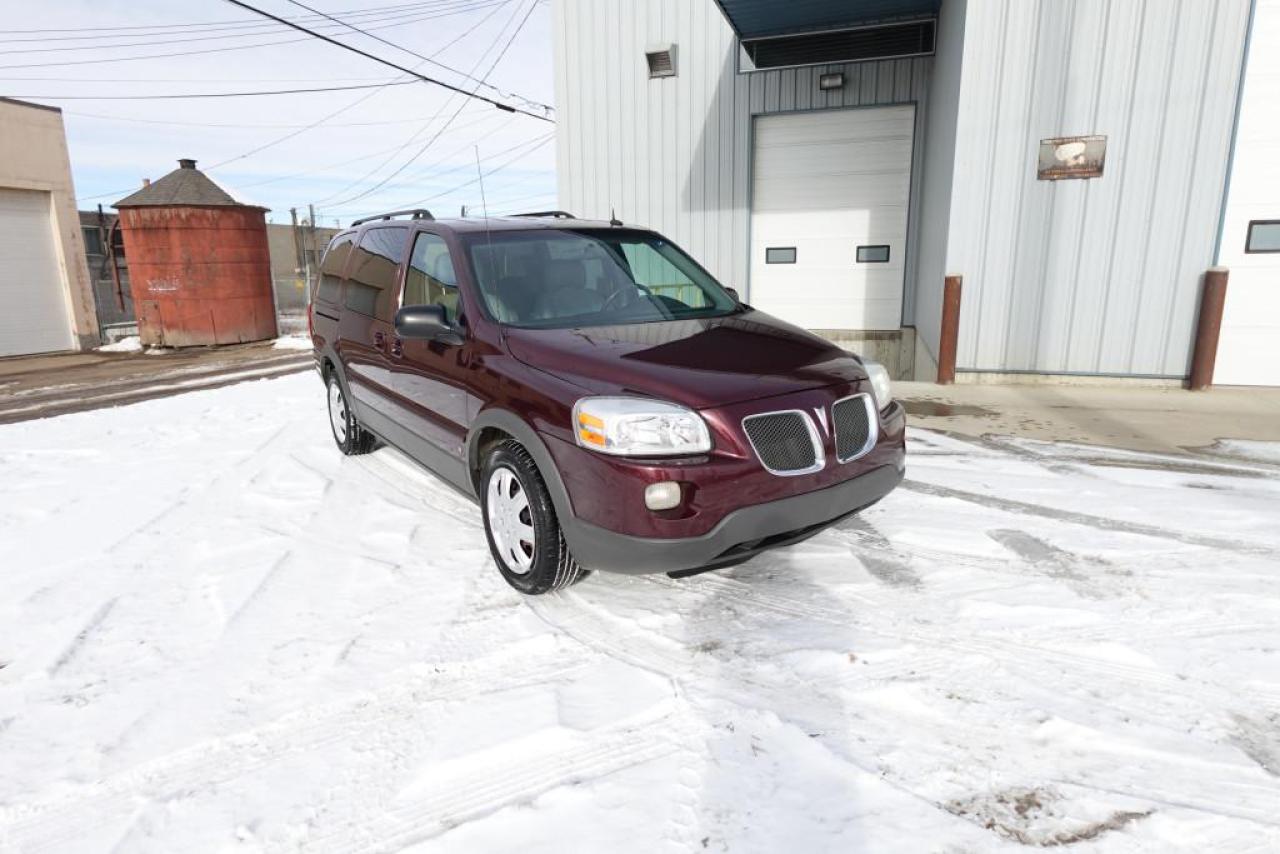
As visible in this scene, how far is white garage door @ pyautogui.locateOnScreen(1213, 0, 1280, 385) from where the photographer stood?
725cm

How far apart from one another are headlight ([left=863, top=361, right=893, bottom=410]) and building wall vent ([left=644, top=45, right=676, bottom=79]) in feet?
32.0

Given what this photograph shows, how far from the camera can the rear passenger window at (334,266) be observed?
5.61 meters

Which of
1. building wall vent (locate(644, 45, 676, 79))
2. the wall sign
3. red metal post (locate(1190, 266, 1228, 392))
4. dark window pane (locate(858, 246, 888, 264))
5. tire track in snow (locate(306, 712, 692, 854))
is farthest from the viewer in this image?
building wall vent (locate(644, 45, 676, 79))

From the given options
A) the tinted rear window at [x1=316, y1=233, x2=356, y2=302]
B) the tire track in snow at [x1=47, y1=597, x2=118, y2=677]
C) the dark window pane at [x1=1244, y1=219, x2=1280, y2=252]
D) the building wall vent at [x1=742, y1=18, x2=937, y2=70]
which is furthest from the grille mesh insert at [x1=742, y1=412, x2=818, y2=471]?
the building wall vent at [x1=742, y1=18, x2=937, y2=70]

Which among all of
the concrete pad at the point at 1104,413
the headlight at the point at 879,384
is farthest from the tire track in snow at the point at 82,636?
the concrete pad at the point at 1104,413

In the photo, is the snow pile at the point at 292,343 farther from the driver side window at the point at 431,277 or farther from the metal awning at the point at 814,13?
the driver side window at the point at 431,277

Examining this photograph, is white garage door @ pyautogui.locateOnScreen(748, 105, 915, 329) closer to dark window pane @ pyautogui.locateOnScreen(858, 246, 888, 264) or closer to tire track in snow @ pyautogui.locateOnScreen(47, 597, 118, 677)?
dark window pane @ pyautogui.locateOnScreen(858, 246, 888, 264)

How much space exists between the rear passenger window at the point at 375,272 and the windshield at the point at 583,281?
901mm

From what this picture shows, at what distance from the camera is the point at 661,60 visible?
1202 cm

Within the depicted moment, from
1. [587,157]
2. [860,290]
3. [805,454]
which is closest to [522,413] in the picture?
[805,454]

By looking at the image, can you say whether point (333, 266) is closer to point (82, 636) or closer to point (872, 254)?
point (82, 636)

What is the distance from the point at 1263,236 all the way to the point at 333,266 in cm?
887

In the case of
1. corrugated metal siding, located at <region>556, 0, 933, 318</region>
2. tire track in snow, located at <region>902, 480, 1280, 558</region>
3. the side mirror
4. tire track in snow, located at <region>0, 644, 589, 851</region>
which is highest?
corrugated metal siding, located at <region>556, 0, 933, 318</region>

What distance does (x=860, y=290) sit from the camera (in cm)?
1173
